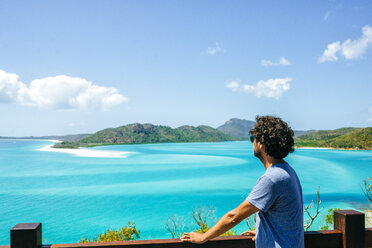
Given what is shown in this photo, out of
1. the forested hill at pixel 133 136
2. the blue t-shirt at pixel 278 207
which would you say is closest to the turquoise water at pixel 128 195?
the blue t-shirt at pixel 278 207

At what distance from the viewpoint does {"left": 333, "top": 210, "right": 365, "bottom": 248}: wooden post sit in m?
1.86

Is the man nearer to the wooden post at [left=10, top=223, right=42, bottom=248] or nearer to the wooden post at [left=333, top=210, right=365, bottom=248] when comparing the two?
the wooden post at [left=333, top=210, right=365, bottom=248]

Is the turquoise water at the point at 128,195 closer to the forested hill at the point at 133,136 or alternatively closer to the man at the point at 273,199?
the man at the point at 273,199

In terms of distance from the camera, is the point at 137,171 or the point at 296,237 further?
the point at 137,171

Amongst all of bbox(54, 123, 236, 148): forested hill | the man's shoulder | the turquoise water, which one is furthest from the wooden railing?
bbox(54, 123, 236, 148): forested hill

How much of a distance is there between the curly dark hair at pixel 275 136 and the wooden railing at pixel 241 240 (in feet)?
1.90

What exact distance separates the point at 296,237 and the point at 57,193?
113ft

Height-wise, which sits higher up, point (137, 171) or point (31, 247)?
point (31, 247)

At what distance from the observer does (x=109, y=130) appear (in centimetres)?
17425

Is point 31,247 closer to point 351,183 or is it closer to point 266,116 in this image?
point 266,116

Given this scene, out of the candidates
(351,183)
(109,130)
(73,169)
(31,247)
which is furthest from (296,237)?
(109,130)

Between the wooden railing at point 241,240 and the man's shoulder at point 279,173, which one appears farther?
the wooden railing at point 241,240

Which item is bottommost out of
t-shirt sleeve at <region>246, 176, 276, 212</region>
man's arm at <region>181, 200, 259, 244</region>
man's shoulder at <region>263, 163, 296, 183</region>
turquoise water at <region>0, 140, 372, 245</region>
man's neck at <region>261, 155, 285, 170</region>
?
turquoise water at <region>0, 140, 372, 245</region>

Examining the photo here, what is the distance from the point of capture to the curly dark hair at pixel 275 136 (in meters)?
1.55
